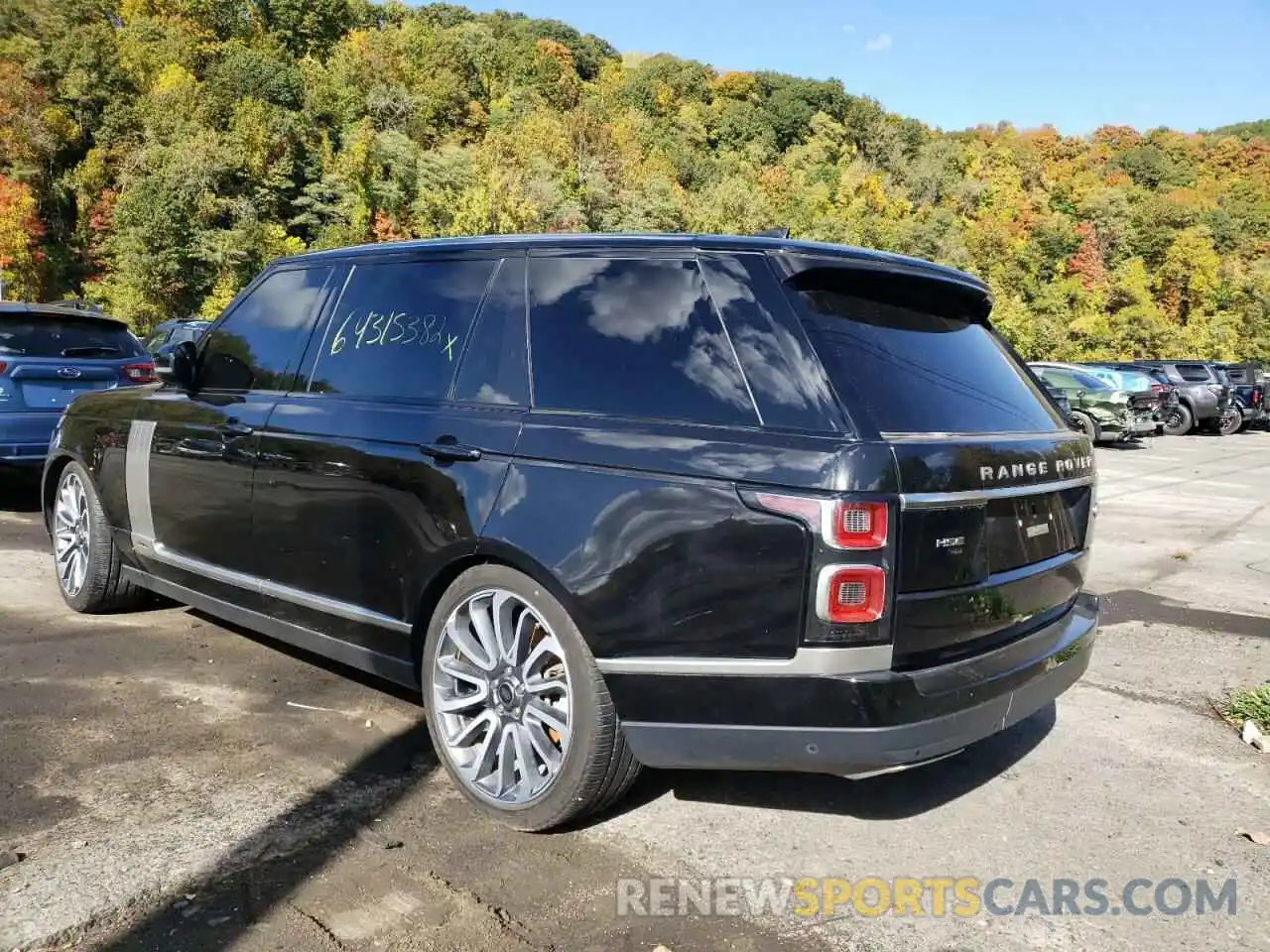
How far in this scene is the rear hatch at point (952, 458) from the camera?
264 centimetres

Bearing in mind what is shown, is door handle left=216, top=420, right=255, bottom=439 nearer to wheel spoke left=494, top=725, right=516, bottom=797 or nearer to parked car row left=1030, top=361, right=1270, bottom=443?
wheel spoke left=494, top=725, right=516, bottom=797

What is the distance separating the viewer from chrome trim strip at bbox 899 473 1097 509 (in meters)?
2.57

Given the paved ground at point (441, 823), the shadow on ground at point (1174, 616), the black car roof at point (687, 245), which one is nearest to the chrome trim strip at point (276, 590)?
the paved ground at point (441, 823)

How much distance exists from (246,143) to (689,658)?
56.3m

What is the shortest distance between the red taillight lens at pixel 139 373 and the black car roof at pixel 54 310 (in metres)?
0.45

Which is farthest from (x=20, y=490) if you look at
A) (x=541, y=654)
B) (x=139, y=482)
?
(x=541, y=654)

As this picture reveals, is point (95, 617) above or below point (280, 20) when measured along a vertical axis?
below

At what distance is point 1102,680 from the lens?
190 inches

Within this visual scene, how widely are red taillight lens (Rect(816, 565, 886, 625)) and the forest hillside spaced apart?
30902mm

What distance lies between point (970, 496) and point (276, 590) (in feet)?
8.89

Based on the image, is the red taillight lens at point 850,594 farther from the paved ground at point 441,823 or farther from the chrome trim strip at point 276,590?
the chrome trim strip at point 276,590

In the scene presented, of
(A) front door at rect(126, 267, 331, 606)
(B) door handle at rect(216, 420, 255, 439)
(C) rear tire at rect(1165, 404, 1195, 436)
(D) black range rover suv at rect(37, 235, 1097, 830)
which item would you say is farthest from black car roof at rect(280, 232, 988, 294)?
(C) rear tire at rect(1165, 404, 1195, 436)

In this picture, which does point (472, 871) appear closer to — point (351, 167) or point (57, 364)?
point (57, 364)

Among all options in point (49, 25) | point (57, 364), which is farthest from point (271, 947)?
point (49, 25)
